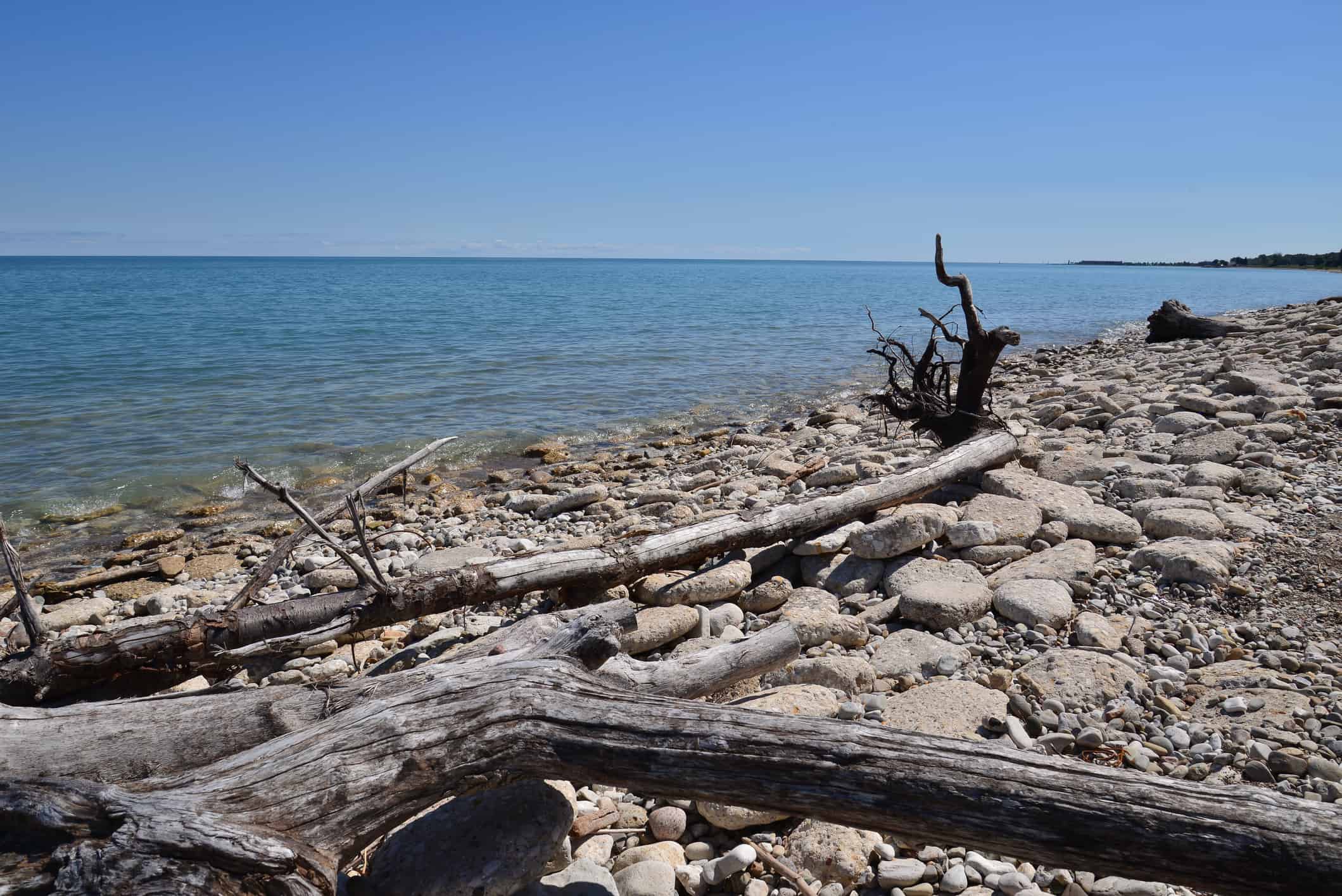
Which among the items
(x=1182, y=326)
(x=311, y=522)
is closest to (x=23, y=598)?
(x=311, y=522)

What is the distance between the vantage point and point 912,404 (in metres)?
8.41

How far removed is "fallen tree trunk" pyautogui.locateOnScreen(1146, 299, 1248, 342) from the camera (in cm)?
1983

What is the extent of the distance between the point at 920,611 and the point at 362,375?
50.8 feet

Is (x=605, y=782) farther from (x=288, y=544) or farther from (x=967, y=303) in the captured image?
(x=967, y=303)

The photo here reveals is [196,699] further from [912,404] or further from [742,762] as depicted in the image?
[912,404]

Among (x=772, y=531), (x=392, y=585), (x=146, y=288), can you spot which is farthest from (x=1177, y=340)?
(x=146, y=288)

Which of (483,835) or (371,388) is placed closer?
(483,835)

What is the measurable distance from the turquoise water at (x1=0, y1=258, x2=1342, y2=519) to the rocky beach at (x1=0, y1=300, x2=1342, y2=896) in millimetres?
2482

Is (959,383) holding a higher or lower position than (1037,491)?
higher

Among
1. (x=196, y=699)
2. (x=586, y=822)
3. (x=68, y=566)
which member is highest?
(x=196, y=699)

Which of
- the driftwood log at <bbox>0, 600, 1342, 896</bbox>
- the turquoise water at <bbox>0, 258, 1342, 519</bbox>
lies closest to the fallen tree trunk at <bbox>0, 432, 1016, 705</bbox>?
the driftwood log at <bbox>0, 600, 1342, 896</bbox>

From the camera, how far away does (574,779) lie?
2.60 metres

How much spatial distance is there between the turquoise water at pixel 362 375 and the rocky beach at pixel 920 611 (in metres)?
2.48

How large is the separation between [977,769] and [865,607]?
2555mm
